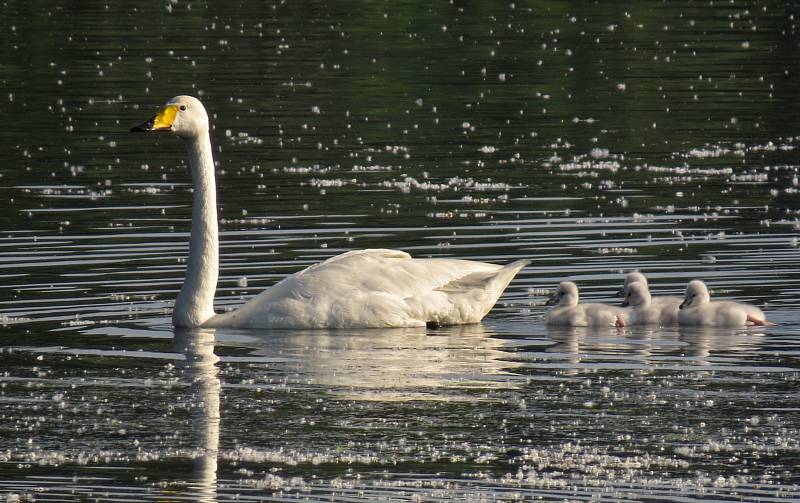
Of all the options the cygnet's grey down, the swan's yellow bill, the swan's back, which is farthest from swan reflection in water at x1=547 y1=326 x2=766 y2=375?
the swan's yellow bill

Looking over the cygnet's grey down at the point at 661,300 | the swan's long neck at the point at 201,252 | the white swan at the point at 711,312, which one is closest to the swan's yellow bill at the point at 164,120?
the swan's long neck at the point at 201,252

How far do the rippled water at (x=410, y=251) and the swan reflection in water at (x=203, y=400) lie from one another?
0.03 metres

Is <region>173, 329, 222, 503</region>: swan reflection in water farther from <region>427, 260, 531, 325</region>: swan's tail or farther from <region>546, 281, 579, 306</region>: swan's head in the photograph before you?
<region>546, 281, 579, 306</region>: swan's head

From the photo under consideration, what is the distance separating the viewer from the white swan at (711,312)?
13.2 meters

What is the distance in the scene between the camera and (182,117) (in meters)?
14.2

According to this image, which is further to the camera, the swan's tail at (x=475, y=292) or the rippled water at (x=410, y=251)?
the swan's tail at (x=475, y=292)

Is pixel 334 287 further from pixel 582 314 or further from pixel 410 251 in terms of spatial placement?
pixel 410 251

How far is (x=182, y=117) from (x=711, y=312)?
14.5 ft

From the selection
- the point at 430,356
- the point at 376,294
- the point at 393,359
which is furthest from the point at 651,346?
the point at 376,294

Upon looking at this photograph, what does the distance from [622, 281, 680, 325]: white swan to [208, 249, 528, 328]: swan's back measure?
992mm

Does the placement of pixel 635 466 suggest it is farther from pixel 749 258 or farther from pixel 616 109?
pixel 616 109

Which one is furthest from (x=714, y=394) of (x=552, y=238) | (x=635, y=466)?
(x=552, y=238)

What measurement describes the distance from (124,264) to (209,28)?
26.9 m

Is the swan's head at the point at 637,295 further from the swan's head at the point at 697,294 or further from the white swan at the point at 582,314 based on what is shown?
the swan's head at the point at 697,294
